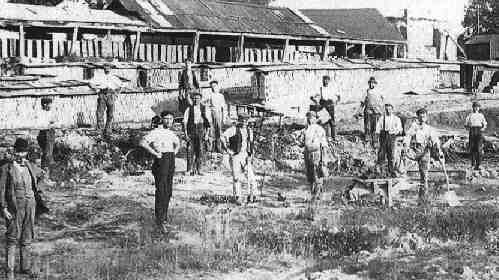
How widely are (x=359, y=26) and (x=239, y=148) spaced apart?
81.4 ft

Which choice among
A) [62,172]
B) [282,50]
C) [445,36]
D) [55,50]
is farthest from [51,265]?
[445,36]

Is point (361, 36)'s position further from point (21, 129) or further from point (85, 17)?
point (21, 129)

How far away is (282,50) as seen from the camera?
2967 cm

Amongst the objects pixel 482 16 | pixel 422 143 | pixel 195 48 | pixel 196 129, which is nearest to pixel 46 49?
pixel 195 48

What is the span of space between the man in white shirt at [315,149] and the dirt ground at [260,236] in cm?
44

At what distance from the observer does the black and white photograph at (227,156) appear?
823 cm

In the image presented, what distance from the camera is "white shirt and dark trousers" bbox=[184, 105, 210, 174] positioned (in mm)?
13445

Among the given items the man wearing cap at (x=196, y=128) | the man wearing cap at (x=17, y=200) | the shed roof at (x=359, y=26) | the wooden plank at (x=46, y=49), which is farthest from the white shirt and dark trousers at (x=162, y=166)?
the shed roof at (x=359, y=26)

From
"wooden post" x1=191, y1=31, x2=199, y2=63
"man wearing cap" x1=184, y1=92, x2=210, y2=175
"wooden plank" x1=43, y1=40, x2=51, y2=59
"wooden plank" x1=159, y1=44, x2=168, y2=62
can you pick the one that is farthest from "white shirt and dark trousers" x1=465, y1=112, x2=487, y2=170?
"wooden plank" x1=43, y1=40, x2=51, y2=59

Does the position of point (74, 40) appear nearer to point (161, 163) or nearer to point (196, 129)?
point (196, 129)

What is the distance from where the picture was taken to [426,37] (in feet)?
154

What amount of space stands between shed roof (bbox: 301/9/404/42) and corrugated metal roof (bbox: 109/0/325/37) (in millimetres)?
2076

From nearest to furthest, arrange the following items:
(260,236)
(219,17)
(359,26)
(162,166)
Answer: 1. (162,166)
2. (260,236)
3. (219,17)
4. (359,26)

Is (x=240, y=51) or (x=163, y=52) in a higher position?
(x=240, y=51)
